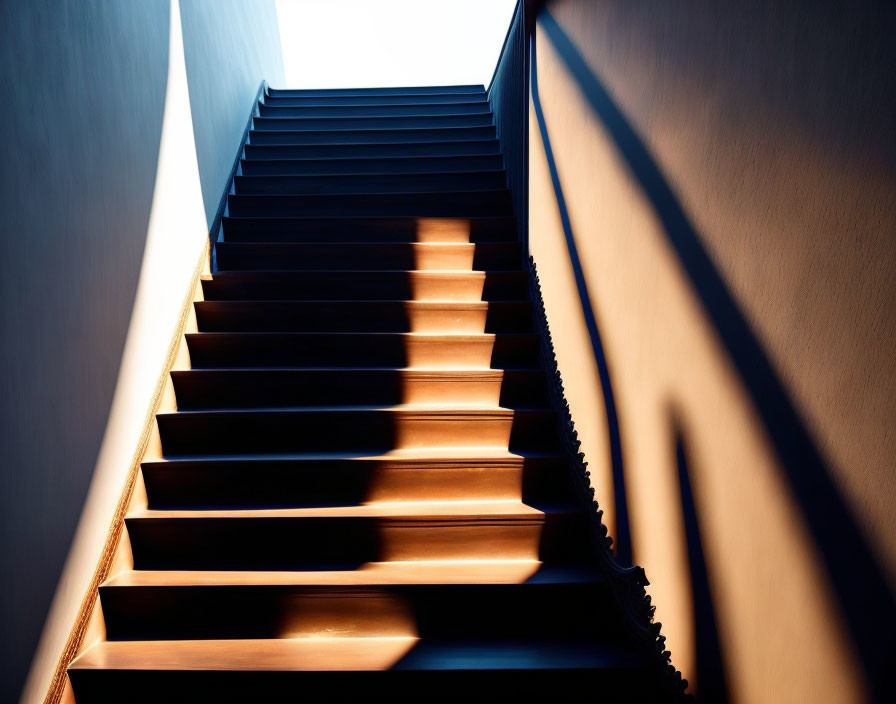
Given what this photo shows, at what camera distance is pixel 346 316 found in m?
3.08

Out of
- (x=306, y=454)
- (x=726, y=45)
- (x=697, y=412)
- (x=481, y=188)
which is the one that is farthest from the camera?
(x=481, y=188)

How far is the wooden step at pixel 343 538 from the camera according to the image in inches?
83.9

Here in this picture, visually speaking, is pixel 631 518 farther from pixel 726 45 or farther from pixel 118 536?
pixel 118 536

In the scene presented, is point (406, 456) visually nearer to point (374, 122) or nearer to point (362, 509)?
point (362, 509)

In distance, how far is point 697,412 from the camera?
1454 millimetres

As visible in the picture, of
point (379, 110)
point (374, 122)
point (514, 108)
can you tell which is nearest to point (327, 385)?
point (514, 108)

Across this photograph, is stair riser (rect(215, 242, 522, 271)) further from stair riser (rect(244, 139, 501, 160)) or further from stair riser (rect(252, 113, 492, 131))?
stair riser (rect(252, 113, 492, 131))

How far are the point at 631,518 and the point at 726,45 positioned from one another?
124cm

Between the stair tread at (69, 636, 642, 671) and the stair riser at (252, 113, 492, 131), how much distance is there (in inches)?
155

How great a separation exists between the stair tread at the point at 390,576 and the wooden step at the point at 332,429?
523 mm

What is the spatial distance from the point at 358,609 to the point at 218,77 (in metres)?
3.36

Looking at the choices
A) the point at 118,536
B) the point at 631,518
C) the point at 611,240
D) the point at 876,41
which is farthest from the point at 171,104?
the point at 876,41

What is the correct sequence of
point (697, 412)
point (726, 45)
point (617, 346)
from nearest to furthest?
point (726, 45)
point (697, 412)
point (617, 346)

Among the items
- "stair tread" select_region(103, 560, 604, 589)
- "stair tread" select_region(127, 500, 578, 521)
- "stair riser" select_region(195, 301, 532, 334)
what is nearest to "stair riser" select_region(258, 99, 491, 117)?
"stair riser" select_region(195, 301, 532, 334)
